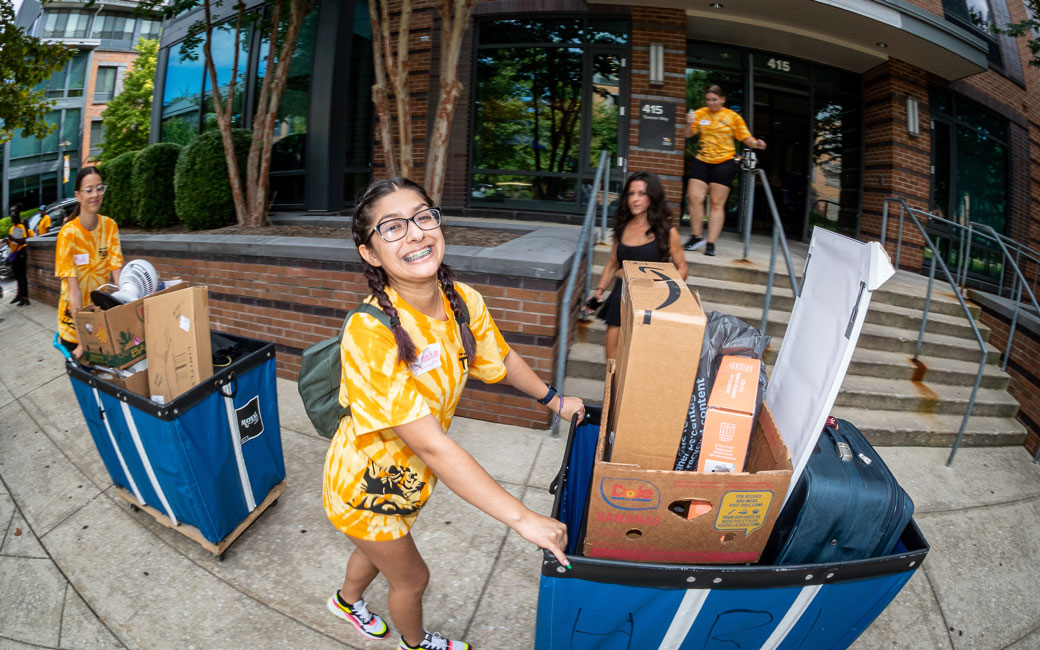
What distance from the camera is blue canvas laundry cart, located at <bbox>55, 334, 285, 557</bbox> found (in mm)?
2420

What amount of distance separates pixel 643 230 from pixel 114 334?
3093 mm

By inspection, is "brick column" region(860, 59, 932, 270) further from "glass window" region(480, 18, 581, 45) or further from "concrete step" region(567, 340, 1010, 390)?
"glass window" region(480, 18, 581, 45)

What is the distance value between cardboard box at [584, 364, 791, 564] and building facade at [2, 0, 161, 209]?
145 feet

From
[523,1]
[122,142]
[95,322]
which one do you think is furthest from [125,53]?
[95,322]

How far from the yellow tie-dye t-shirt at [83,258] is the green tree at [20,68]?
248 inches

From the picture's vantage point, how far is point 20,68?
7750mm

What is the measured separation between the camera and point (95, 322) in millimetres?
2467

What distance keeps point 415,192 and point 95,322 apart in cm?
182

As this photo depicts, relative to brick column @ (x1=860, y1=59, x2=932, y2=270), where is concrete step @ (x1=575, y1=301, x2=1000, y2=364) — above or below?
below

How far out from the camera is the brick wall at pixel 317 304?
396 centimetres

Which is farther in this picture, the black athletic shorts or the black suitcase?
the black athletic shorts

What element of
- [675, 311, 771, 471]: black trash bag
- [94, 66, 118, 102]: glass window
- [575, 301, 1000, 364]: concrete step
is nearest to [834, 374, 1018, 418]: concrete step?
[575, 301, 1000, 364]: concrete step

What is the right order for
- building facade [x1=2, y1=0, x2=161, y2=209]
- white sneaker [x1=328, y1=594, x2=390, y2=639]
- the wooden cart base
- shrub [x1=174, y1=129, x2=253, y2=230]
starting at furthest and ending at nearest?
building facade [x1=2, y1=0, x2=161, y2=209] < shrub [x1=174, y1=129, x2=253, y2=230] < the wooden cart base < white sneaker [x1=328, y1=594, x2=390, y2=639]

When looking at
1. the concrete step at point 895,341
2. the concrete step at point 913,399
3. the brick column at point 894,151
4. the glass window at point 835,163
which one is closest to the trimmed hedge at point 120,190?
the concrete step at point 895,341
